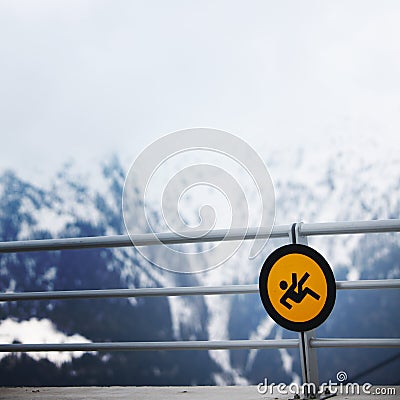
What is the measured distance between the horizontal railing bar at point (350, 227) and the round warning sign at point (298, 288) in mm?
226

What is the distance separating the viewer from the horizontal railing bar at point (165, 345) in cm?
184

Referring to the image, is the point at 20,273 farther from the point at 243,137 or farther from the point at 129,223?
the point at 243,137

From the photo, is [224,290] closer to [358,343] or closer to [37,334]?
→ [358,343]

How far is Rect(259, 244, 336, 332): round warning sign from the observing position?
5.34 ft

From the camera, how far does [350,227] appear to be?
72.4 inches

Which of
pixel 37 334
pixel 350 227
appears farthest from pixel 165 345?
pixel 37 334

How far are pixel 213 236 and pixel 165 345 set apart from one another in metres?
0.34

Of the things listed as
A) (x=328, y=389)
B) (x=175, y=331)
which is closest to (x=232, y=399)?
(x=328, y=389)

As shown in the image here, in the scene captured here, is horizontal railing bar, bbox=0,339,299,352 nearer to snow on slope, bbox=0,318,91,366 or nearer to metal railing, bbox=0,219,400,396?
metal railing, bbox=0,219,400,396

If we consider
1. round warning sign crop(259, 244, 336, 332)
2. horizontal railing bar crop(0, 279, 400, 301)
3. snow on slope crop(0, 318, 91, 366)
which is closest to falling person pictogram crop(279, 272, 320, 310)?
round warning sign crop(259, 244, 336, 332)

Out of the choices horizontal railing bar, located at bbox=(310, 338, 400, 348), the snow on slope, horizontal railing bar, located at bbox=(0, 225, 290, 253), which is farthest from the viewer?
the snow on slope

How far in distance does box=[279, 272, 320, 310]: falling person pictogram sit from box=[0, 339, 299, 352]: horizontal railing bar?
220 mm

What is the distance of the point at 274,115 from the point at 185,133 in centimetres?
53

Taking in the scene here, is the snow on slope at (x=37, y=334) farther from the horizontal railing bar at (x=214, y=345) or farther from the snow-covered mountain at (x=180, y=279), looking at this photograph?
the horizontal railing bar at (x=214, y=345)
